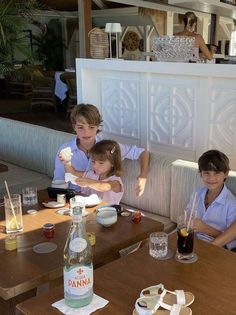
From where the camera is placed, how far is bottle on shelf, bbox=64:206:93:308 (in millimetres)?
1150

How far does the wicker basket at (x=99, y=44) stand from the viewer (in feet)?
12.0

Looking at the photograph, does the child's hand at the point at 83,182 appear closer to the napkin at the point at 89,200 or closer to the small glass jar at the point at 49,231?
the napkin at the point at 89,200

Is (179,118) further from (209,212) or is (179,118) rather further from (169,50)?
(209,212)

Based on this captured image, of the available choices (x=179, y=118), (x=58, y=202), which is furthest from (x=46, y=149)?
(x=58, y=202)

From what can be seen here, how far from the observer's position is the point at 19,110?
30.1 feet

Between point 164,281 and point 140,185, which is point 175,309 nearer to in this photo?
point 164,281

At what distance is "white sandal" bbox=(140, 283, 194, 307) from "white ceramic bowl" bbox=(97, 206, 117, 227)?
59 cm

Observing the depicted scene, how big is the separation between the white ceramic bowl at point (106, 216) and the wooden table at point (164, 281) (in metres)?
0.31

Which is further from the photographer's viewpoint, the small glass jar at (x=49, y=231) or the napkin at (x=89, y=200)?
the napkin at (x=89, y=200)

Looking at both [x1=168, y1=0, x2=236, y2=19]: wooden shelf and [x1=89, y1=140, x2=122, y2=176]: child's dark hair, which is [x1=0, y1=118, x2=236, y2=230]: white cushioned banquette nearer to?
[x1=89, y1=140, x2=122, y2=176]: child's dark hair

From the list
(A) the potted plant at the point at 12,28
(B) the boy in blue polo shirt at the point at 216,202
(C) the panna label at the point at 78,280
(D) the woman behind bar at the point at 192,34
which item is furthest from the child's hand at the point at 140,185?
(A) the potted plant at the point at 12,28

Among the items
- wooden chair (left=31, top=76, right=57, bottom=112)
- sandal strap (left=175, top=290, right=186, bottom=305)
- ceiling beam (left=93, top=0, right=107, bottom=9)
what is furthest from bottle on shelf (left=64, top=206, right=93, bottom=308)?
ceiling beam (left=93, top=0, right=107, bottom=9)

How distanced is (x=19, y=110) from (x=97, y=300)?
840cm

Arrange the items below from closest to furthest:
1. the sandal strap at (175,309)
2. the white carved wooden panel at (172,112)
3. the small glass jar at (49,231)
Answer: the sandal strap at (175,309)
the small glass jar at (49,231)
the white carved wooden panel at (172,112)
